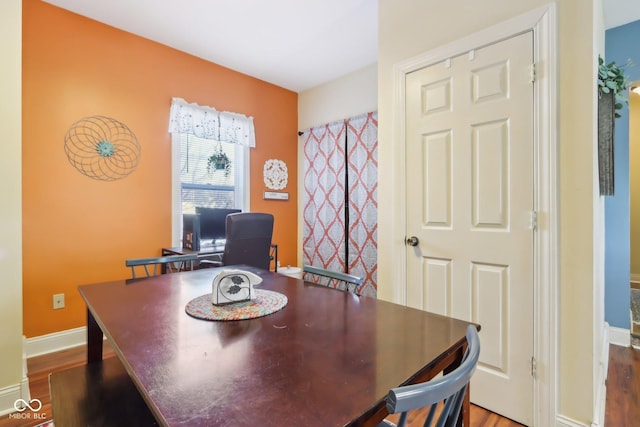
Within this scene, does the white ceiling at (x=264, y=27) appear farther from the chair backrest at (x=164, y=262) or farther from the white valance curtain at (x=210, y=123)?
the chair backrest at (x=164, y=262)

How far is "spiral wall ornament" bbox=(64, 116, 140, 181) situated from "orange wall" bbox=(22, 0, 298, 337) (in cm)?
5

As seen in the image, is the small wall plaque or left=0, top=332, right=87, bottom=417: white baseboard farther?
the small wall plaque

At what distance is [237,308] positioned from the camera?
117 cm

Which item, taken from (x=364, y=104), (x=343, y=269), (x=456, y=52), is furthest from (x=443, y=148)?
(x=343, y=269)

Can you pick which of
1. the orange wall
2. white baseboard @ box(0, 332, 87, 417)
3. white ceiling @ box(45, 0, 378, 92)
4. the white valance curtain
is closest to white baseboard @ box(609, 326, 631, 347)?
white ceiling @ box(45, 0, 378, 92)

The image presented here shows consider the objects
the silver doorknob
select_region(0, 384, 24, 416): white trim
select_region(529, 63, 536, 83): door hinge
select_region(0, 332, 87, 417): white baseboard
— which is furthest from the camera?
the silver doorknob

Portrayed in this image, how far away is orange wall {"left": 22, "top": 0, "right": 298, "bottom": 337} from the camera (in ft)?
8.06

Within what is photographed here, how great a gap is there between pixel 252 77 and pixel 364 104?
56.1 inches

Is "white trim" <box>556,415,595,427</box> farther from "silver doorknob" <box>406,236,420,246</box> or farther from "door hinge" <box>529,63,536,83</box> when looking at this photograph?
"door hinge" <box>529,63,536,83</box>

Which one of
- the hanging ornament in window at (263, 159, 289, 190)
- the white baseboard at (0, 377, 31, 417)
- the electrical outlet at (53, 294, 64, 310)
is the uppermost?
the hanging ornament in window at (263, 159, 289, 190)

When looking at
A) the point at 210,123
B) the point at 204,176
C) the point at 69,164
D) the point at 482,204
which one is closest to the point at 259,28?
the point at 210,123

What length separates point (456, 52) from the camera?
1862mm

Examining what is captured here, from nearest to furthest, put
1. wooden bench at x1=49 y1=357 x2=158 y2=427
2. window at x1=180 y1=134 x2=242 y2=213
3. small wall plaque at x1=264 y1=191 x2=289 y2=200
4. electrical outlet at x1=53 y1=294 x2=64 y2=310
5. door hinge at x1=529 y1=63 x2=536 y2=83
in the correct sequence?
1. wooden bench at x1=49 y1=357 x2=158 y2=427
2. door hinge at x1=529 y1=63 x2=536 y2=83
3. electrical outlet at x1=53 y1=294 x2=64 y2=310
4. window at x1=180 y1=134 x2=242 y2=213
5. small wall plaque at x1=264 y1=191 x2=289 y2=200

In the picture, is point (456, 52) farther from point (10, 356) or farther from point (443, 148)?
point (10, 356)
